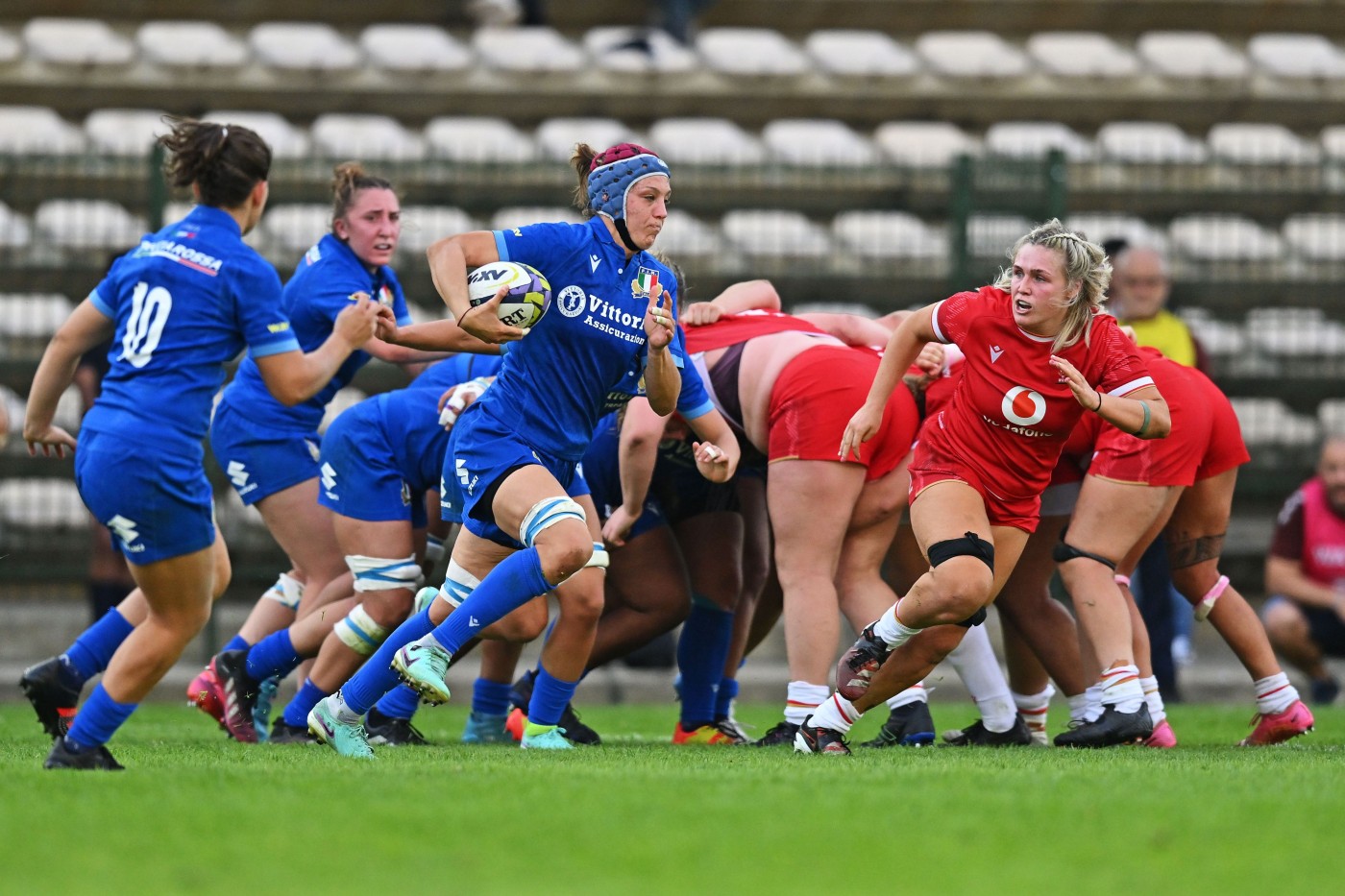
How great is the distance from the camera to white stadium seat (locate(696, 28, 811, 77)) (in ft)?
51.6

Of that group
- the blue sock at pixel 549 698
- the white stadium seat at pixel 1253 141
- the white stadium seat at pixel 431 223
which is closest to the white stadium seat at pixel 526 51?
the white stadium seat at pixel 431 223

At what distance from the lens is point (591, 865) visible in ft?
11.8

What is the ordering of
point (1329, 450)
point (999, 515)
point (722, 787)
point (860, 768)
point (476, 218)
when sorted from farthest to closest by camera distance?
1. point (476, 218)
2. point (1329, 450)
3. point (999, 515)
4. point (860, 768)
5. point (722, 787)

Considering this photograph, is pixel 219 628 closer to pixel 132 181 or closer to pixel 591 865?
pixel 132 181

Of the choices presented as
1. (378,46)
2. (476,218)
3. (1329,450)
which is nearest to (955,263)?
(1329,450)

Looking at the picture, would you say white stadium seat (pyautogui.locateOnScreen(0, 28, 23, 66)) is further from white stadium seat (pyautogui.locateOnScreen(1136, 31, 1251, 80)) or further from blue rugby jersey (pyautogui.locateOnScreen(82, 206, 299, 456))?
blue rugby jersey (pyautogui.locateOnScreen(82, 206, 299, 456))

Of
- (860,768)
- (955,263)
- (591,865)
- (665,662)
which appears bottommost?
(665,662)

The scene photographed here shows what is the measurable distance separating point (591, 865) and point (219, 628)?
7415mm

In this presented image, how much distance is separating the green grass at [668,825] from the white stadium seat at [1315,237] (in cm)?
888

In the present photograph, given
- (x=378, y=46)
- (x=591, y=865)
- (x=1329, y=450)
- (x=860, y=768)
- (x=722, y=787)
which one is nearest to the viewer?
(x=591, y=865)

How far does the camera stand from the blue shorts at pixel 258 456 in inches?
276

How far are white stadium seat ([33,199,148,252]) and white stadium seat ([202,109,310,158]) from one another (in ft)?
3.66

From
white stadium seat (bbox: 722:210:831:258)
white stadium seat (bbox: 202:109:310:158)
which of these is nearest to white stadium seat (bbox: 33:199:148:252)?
white stadium seat (bbox: 202:109:310:158)

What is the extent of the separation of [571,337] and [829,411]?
3.75ft
